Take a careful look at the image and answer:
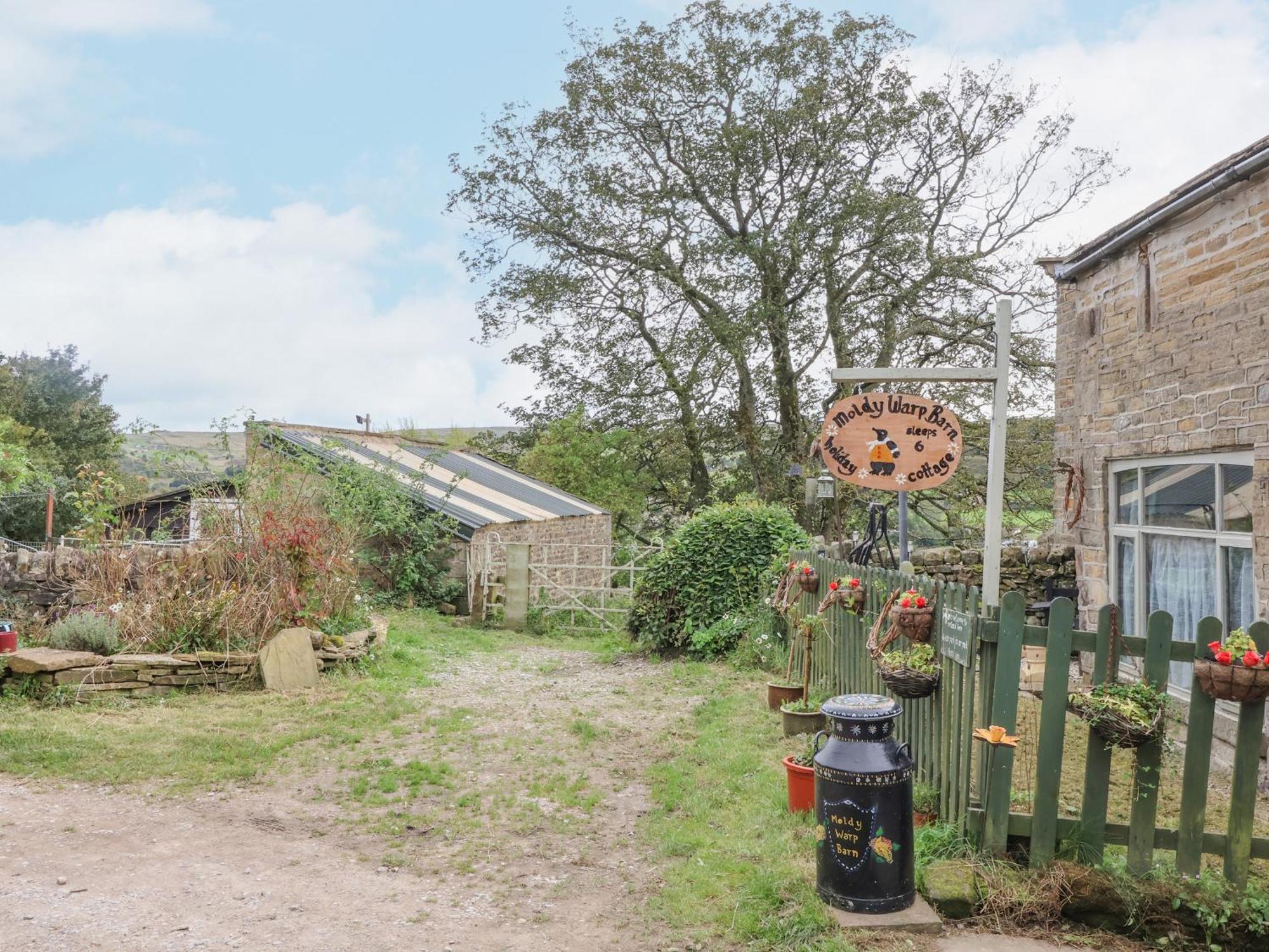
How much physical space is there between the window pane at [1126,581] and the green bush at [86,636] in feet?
31.6

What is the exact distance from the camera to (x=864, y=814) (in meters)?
4.40

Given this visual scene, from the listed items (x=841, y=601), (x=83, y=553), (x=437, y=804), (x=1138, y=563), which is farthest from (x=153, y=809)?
(x=1138, y=563)

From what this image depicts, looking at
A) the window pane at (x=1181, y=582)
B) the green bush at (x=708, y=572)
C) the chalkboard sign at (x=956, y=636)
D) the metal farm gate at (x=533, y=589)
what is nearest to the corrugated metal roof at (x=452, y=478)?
the metal farm gate at (x=533, y=589)

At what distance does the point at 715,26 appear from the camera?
2211 centimetres

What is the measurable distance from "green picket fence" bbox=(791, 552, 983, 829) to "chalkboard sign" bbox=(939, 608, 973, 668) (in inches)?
0.7

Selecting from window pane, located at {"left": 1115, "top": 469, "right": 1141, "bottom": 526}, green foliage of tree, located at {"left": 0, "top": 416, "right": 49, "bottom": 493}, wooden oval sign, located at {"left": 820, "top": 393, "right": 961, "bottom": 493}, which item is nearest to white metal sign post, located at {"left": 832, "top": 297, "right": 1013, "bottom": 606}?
wooden oval sign, located at {"left": 820, "top": 393, "right": 961, "bottom": 493}

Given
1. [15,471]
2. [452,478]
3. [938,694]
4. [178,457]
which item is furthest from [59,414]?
[938,694]

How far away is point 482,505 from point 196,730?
1245 cm

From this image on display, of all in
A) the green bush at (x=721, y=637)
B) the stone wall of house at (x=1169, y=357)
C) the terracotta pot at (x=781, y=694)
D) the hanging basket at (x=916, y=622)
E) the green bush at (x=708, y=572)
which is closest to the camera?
the hanging basket at (x=916, y=622)

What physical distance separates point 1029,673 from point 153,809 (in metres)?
7.82

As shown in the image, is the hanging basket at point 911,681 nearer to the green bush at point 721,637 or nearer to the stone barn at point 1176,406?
the stone barn at point 1176,406

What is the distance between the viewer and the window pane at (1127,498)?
8250 mm

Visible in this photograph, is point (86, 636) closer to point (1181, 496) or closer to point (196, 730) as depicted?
point (196, 730)

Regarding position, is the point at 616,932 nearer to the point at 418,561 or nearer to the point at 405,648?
the point at 405,648
